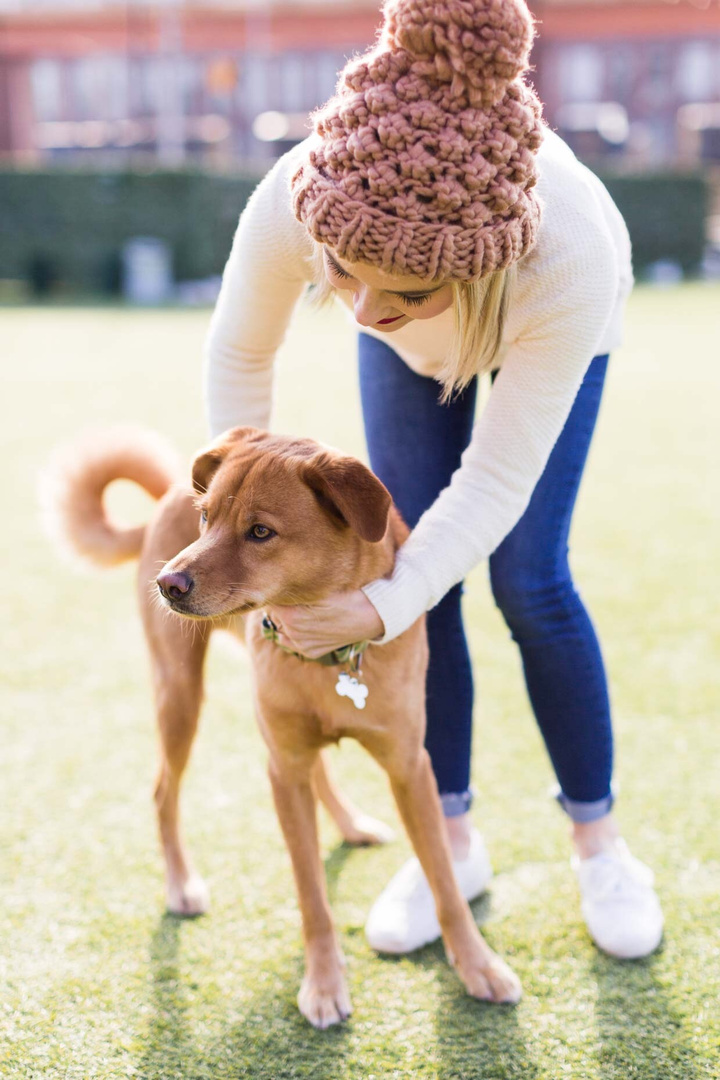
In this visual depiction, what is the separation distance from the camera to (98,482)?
109 inches

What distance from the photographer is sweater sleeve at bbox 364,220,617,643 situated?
2025 millimetres

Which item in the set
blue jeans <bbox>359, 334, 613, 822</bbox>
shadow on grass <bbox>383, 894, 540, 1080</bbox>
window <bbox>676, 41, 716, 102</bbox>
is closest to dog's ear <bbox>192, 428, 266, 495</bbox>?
blue jeans <bbox>359, 334, 613, 822</bbox>

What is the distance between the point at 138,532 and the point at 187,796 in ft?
Answer: 2.79

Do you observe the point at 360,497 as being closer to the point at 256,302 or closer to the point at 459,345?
the point at 459,345

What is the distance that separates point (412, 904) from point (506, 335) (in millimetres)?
1315

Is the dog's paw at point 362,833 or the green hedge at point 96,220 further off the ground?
the dog's paw at point 362,833

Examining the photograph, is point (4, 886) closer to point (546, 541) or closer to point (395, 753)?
point (395, 753)

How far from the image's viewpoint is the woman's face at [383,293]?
71.2 inches

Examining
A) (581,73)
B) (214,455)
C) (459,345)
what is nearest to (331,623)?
(214,455)

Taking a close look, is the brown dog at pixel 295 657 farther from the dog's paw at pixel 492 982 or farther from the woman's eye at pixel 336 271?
the woman's eye at pixel 336 271

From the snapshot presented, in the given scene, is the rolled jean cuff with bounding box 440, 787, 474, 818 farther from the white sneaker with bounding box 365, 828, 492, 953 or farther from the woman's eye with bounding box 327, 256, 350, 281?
the woman's eye with bounding box 327, 256, 350, 281

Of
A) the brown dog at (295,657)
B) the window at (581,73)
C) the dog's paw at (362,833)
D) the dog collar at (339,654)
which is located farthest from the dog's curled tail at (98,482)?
the window at (581,73)

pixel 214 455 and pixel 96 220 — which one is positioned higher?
pixel 214 455

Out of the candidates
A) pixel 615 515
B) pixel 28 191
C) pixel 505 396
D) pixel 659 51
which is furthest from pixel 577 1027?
pixel 659 51
